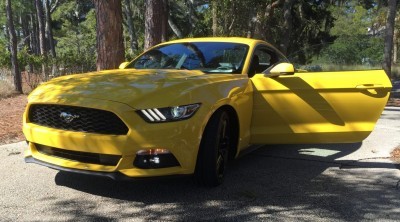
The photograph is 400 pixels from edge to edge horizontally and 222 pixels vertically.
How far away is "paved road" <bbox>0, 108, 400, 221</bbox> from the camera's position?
3.89 m

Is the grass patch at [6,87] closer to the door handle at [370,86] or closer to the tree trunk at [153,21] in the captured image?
the tree trunk at [153,21]

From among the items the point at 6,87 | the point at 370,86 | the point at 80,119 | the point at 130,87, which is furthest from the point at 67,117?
the point at 6,87

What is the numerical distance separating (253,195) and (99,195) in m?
1.53

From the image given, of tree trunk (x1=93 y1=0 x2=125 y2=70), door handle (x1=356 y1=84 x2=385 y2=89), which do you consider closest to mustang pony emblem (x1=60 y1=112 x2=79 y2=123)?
door handle (x1=356 y1=84 x2=385 y2=89)

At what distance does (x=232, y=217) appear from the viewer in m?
3.81

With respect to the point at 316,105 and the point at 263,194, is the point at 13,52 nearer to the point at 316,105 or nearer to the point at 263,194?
the point at 316,105

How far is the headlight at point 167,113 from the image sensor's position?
380 centimetres

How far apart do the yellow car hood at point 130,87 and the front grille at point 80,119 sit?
10 cm

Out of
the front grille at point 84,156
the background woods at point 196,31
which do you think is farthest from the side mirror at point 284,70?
the front grille at point 84,156

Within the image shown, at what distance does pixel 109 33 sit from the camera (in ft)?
29.5

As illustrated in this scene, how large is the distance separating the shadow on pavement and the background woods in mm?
1424

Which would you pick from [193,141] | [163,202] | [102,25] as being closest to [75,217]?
[163,202]

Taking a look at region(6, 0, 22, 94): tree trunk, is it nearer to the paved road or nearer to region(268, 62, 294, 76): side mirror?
the paved road

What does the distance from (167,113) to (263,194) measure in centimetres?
A: 139
